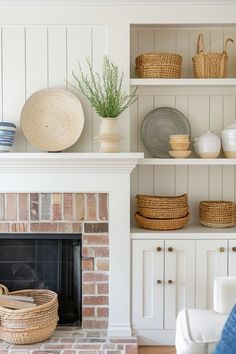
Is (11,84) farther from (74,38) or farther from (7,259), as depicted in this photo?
(7,259)

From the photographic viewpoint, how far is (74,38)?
305 cm

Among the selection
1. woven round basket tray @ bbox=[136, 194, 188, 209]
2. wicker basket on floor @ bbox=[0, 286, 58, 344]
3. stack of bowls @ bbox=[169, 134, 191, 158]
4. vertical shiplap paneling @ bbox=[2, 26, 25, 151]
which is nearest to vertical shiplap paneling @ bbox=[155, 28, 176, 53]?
stack of bowls @ bbox=[169, 134, 191, 158]

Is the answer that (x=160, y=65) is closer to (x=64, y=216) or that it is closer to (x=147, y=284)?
(x=64, y=216)

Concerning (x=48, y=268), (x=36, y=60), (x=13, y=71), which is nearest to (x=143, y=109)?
(x=36, y=60)

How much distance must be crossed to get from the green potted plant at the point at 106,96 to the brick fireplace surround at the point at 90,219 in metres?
0.21

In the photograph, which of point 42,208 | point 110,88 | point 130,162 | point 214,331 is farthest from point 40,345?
point 110,88

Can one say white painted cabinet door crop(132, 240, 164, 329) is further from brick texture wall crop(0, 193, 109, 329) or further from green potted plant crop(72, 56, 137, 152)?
green potted plant crop(72, 56, 137, 152)

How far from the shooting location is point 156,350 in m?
2.97

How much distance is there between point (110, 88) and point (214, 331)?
1772mm

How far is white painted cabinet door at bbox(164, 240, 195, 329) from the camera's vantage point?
9.85 ft

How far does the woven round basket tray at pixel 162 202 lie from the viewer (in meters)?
3.11

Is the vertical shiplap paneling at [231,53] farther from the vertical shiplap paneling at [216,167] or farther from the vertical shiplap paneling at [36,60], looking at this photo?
the vertical shiplap paneling at [36,60]

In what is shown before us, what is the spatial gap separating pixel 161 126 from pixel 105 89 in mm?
592

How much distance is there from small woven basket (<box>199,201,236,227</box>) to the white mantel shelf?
27.4 inches
